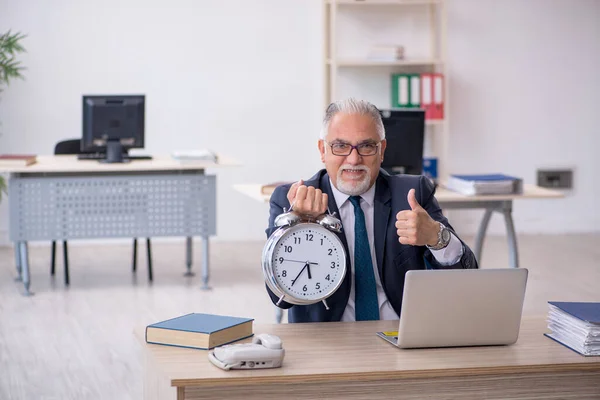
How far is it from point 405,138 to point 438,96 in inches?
91.0

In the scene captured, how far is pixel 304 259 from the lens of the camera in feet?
7.51

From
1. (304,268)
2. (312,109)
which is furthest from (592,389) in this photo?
(312,109)

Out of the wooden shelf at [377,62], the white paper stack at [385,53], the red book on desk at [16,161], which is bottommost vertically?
the red book on desk at [16,161]

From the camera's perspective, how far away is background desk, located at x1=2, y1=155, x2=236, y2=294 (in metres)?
5.55

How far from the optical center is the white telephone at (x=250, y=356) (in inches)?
76.3

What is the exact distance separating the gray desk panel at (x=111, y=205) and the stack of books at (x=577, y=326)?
3.67 metres

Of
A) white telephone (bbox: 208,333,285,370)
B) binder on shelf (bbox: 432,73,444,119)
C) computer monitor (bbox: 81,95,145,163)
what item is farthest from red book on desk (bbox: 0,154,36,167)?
white telephone (bbox: 208,333,285,370)

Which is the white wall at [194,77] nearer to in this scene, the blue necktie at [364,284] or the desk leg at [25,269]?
the desk leg at [25,269]

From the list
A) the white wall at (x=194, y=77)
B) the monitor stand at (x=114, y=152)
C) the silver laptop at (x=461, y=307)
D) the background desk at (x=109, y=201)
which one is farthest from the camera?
the white wall at (x=194, y=77)

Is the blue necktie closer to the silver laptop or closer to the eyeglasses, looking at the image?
the eyeglasses

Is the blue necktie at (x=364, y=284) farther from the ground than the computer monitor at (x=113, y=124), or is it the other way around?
the computer monitor at (x=113, y=124)

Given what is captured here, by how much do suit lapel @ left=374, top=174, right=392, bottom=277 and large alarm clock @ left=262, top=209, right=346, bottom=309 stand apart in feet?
0.92

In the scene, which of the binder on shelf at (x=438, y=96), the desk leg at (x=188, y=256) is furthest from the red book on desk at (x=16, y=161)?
the binder on shelf at (x=438, y=96)

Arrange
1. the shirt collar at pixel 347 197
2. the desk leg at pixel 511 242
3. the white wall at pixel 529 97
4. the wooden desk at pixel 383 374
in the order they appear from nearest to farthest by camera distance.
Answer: the wooden desk at pixel 383 374 → the shirt collar at pixel 347 197 → the desk leg at pixel 511 242 → the white wall at pixel 529 97
